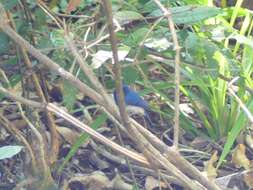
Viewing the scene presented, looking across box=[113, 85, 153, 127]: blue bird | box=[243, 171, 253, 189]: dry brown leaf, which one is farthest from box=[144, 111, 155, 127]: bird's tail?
box=[243, 171, 253, 189]: dry brown leaf

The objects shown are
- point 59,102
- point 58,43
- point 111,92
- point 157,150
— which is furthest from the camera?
point 59,102

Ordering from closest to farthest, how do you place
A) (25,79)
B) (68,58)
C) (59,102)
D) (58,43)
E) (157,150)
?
(157,150), (58,43), (68,58), (25,79), (59,102)

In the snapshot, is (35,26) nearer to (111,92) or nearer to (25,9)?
(25,9)

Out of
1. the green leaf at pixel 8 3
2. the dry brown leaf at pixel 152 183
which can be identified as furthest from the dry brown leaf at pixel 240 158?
the green leaf at pixel 8 3

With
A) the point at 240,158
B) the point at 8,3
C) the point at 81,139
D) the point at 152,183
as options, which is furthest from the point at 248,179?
the point at 8,3

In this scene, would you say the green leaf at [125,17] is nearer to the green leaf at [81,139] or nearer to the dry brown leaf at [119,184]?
the green leaf at [81,139]

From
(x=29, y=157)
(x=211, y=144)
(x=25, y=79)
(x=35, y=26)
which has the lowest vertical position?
(x=211, y=144)

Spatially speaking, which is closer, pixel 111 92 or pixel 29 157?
pixel 29 157

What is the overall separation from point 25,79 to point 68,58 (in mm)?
258

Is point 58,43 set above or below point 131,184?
above

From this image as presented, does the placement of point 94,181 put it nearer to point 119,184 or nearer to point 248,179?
point 119,184

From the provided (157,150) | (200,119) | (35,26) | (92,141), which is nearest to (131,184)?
(92,141)

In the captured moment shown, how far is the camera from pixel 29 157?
7.30ft

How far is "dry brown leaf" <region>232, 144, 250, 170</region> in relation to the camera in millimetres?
2492
